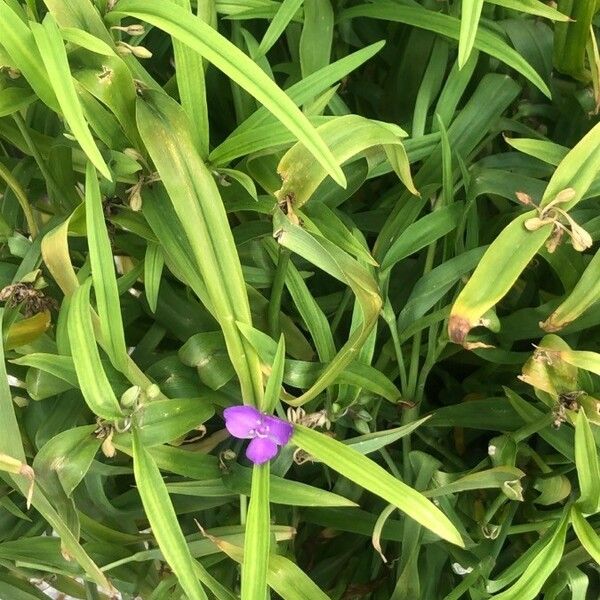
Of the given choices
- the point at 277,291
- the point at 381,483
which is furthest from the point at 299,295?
the point at 381,483

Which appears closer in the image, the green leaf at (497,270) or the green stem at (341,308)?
the green leaf at (497,270)

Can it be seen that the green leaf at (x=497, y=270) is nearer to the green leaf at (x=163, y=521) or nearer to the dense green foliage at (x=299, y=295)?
the dense green foliage at (x=299, y=295)

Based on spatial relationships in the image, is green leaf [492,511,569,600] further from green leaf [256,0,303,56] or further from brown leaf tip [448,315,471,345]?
green leaf [256,0,303,56]

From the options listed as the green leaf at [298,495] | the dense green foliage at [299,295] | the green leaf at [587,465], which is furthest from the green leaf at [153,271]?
the green leaf at [587,465]

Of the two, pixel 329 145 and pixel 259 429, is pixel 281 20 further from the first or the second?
pixel 259 429

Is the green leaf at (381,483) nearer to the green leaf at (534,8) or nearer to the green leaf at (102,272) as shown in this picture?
the green leaf at (102,272)

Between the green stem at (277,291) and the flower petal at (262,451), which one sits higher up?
the green stem at (277,291)

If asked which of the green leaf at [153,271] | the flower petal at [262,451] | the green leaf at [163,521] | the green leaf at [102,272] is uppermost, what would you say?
the green leaf at [102,272]
